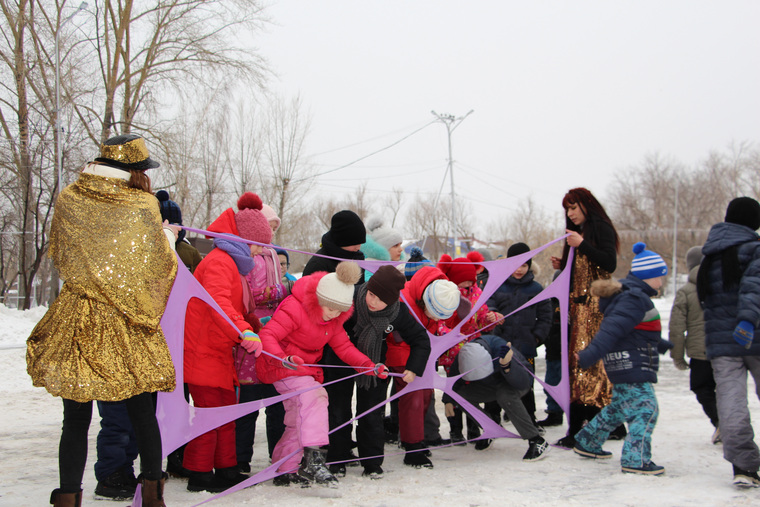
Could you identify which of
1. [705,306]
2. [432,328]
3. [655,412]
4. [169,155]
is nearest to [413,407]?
[432,328]

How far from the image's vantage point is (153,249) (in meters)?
2.77

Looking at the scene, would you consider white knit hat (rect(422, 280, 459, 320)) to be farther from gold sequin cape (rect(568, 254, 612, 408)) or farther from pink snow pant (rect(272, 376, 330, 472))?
gold sequin cape (rect(568, 254, 612, 408))

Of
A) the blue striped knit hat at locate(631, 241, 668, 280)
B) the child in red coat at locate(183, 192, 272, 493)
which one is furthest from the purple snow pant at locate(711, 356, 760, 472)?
the child in red coat at locate(183, 192, 272, 493)

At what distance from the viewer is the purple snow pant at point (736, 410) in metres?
3.54

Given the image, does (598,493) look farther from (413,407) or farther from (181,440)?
(181,440)

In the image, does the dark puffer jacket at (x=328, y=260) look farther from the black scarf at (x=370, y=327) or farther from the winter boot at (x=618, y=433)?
the winter boot at (x=618, y=433)

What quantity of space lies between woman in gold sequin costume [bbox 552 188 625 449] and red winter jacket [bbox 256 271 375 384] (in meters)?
1.81

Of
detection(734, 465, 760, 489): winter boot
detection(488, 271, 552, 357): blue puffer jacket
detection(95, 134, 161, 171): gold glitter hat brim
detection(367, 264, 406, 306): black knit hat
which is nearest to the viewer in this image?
detection(95, 134, 161, 171): gold glitter hat brim

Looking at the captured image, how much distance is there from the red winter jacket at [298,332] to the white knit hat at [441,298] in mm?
651

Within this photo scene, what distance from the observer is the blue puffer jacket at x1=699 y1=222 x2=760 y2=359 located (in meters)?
3.61

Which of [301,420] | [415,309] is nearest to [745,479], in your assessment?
[415,309]

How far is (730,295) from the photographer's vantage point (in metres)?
3.80

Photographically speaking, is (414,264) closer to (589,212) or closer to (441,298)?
(441,298)

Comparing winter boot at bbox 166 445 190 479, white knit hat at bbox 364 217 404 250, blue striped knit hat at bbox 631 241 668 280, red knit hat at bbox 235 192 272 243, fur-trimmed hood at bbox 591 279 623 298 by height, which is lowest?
winter boot at bbox 166 445 190 479
